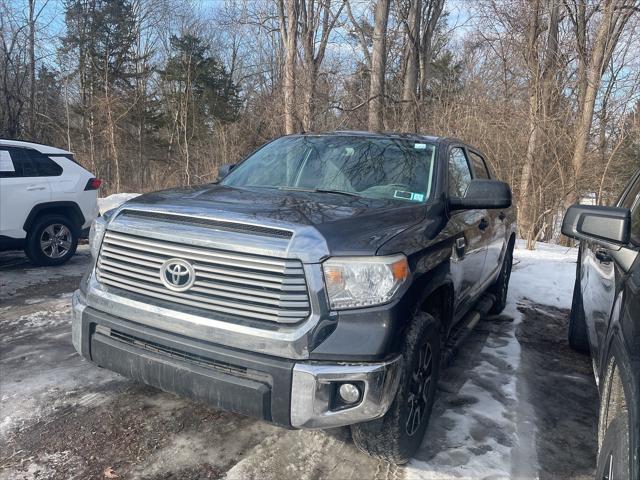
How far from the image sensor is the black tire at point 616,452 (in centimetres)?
149

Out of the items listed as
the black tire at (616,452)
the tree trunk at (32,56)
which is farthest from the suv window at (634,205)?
the tree trunk at (32,56)

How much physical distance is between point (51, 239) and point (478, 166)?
5634 mm

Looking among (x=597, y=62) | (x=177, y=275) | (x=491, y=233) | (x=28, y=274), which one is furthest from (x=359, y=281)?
(x=597, y=62)

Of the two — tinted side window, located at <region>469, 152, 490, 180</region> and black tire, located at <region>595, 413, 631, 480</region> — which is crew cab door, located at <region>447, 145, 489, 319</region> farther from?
black tire, located at <region>595, 413, 631, 480</region>

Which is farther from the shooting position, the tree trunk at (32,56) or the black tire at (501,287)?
the tree trunk at (32,56)

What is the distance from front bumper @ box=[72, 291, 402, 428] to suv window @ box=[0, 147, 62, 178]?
5.05 metres

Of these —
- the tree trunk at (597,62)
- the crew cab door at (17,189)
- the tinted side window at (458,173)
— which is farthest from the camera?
the tree trunk at (597,62)

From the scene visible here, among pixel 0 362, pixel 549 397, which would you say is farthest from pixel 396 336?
pixel 0 362

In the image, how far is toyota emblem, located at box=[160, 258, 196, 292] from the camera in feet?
7.88

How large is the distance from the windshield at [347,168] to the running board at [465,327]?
107cm

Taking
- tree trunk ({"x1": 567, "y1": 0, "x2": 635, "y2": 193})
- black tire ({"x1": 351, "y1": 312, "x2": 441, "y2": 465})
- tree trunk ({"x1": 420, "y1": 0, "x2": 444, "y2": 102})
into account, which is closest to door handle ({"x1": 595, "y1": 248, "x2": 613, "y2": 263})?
black tire ({"x1": 351, "y1": 312, "x2": 441, "y2": 465})

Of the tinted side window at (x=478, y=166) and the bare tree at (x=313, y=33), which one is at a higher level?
the bare tree at (x=313, y=33)

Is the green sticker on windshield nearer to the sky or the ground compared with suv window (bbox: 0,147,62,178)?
nearer to the ground

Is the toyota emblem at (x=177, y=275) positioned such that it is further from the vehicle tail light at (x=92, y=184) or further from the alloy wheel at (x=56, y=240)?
the vehicle tail light at (x=92, y=184)
